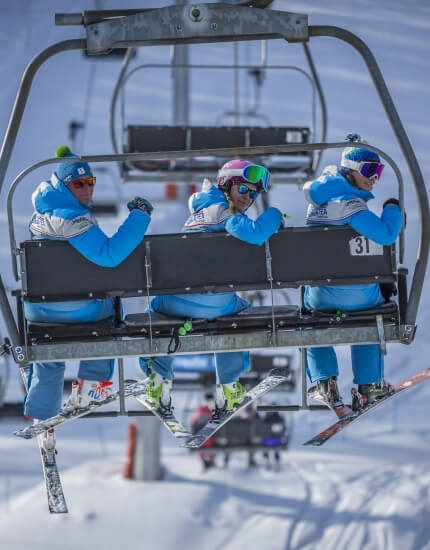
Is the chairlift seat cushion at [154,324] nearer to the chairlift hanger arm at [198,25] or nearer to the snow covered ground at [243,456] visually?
the chairlift hanger arm at [198,25]

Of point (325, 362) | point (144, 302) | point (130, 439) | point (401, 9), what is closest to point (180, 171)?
point (144, 302)

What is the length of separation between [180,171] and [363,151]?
4650 mm

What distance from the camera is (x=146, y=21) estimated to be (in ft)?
19.1

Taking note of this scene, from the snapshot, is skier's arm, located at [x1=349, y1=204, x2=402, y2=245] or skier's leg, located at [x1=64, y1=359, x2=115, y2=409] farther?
skier's leg, located at [x1=64, y1=359, x2=115, y2=409]

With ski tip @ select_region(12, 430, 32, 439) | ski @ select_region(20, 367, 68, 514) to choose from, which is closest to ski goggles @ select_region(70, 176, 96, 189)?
ski @ select_region(20, 367, 68, 514)

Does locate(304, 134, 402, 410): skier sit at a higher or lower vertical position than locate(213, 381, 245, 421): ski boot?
higher

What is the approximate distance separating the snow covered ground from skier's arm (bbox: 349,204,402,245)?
699 centimetres

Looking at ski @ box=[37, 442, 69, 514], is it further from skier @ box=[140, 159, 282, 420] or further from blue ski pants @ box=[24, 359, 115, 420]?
skier @ box=[140, 159, 282, 420]

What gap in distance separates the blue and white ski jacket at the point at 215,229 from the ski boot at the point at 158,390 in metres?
0.41

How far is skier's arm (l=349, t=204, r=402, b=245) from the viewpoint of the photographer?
6070 millimetres

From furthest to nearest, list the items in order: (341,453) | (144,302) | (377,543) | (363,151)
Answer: (341,453), (144,302), (377,543), (363,151)

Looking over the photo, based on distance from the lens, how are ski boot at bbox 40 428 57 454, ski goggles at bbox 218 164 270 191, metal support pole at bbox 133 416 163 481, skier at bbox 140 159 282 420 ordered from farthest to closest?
1. metal support pole at bbox 133 416 163 481
2. ski boot at bbox 40 428 57 454
3. ski goggles at bbox 218 164 270 191
4. skier at bbox 140 159 282 420

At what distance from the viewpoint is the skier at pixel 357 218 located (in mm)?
6094

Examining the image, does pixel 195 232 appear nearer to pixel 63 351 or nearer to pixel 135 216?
pixel 135 216
